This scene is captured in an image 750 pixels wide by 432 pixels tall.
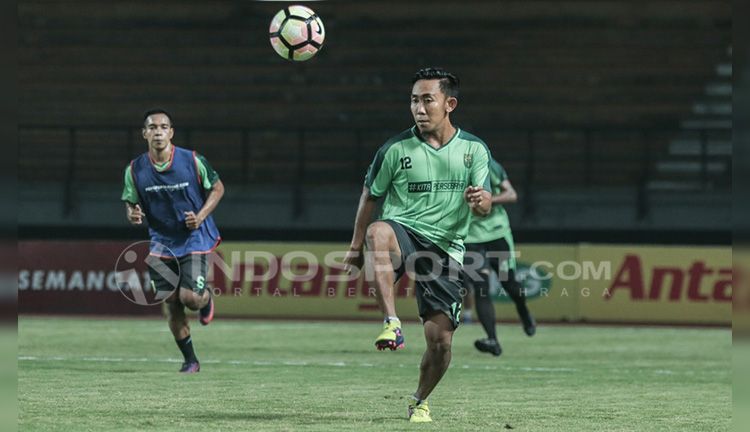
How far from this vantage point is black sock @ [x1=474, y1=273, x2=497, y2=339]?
1502 cm

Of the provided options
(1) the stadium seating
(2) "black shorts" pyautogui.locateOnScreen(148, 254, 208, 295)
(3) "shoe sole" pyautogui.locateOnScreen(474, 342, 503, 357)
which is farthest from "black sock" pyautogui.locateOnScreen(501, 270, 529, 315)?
(1) the stadium seating

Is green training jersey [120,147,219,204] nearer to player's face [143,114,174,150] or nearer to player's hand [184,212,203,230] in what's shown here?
player's face [143,114,174,150]

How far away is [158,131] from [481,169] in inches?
189

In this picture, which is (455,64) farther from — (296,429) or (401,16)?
(296,429)

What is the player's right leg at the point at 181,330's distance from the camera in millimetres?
12555

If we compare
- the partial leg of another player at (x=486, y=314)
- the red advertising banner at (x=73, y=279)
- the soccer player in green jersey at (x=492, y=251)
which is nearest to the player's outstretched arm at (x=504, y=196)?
the soccer player in green jersey at (x=492, y=251)

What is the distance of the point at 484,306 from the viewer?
15.0 metres

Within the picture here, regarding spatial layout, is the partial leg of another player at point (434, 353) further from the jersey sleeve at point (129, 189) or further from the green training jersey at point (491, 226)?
the green training jersey at point (491, 226)

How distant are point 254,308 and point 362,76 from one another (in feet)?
23.6

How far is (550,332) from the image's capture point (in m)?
20.1

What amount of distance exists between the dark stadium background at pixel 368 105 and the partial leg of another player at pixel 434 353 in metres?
16.1

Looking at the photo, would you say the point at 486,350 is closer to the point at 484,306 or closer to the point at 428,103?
the point at 484,306

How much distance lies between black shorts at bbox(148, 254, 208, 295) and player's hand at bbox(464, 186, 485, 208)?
4.85m
